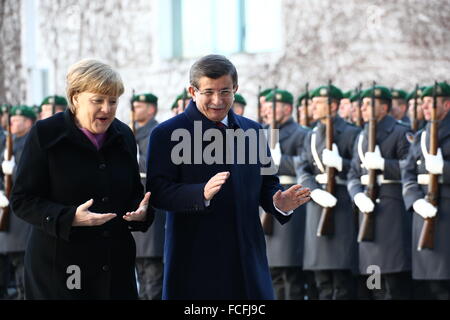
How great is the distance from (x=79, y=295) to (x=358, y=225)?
5.01m

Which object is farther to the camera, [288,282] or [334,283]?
[288,282]

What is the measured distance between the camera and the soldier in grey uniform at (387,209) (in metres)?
8.66

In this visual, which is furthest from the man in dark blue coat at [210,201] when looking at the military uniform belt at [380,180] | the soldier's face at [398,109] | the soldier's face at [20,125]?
the soldier's face at [20,125]

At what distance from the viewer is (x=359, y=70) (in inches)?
492

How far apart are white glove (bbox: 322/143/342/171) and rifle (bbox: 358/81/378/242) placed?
0.34m

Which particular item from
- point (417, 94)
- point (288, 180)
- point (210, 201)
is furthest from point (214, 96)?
point (417, 94)

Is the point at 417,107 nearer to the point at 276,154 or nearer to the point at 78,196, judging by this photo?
the point at 276,154

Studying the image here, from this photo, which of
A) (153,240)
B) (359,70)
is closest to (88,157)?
(153,240)

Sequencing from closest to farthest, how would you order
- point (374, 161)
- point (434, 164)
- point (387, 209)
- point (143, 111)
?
point (434, 164), point (374, 161), point (387, 209), point (143, 111)

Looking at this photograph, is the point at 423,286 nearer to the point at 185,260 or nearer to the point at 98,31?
the point at 185,260

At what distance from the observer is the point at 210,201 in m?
4.51

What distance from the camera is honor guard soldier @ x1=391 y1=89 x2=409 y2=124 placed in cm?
1023

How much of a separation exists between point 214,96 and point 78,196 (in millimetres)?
741

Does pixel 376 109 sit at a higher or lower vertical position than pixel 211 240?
higher
